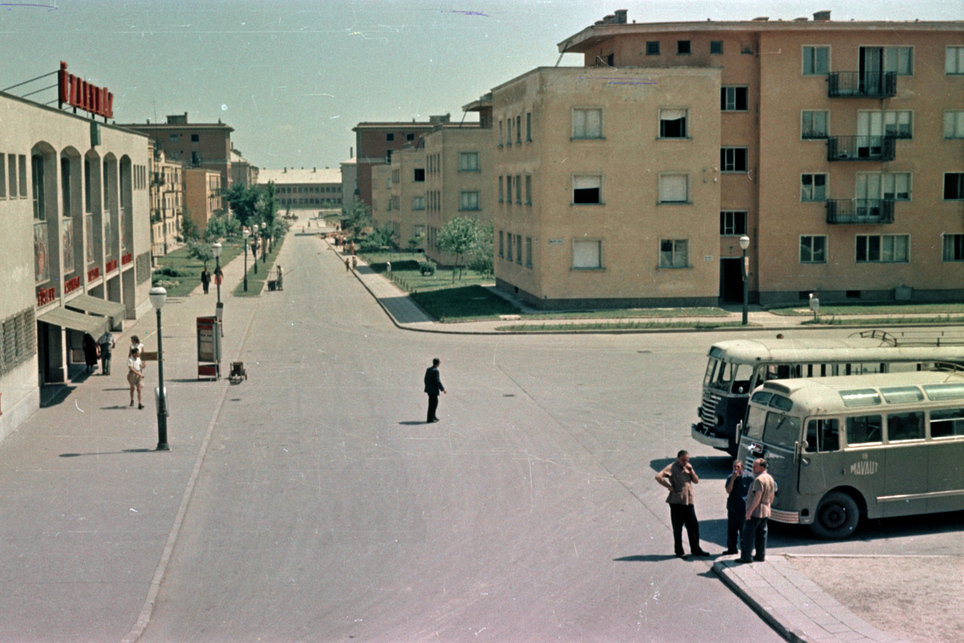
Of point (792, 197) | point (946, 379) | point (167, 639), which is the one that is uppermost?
point (792, 197)

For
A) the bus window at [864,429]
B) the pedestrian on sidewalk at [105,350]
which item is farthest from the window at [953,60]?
the pedestrian on sidewalk at [105,350]

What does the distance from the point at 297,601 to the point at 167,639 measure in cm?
166

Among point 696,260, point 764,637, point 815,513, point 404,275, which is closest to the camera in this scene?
point 764,637

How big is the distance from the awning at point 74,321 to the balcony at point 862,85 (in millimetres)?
32809

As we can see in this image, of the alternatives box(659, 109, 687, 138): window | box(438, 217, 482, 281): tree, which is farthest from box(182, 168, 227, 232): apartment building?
box(659, 109, 687, 138): window

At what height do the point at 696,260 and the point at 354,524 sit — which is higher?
the point at 696,260

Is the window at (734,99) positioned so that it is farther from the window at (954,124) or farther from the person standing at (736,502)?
the person standing at (736,502)

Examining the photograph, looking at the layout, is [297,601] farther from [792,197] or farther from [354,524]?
[792,197]

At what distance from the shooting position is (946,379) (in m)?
17.0

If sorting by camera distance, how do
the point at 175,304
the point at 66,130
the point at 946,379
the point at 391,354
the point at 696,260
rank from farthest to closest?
the point at 175,304 → the point at 696,260 → the point at 391,354 → the point at 66,130 → the point at 946,379

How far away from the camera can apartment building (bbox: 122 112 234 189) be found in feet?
493

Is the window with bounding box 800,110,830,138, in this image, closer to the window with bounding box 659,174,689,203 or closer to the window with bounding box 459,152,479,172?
the window with bounding box 659,174,689,203

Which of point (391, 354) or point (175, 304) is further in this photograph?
point (175, 304)

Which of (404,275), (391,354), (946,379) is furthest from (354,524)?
(404,275)
